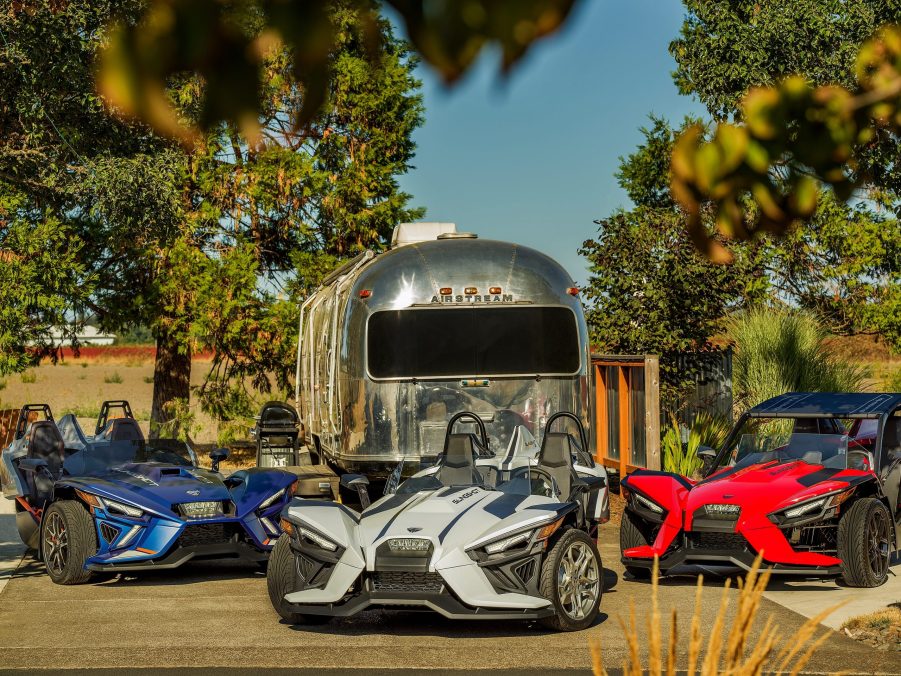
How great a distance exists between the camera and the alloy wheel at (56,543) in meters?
12.3

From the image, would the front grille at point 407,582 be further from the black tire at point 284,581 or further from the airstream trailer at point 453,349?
the airstream trailer at point 453,349

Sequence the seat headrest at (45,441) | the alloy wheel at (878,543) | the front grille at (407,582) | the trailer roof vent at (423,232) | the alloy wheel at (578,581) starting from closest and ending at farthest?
1. the front grille at (407,582)
2. the alloy wheel at (578,581)
3. the alloy wheel at (878,543)
4. the seat headrest at (45,441)
5. the trailer roof vent at (423,232)

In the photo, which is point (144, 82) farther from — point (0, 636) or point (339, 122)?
point (339, 122)

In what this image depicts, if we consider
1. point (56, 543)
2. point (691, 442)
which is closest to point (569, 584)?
point (56, 543)

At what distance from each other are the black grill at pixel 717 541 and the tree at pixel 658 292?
9599 millimetres

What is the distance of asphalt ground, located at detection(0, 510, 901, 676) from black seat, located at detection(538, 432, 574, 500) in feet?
3.45

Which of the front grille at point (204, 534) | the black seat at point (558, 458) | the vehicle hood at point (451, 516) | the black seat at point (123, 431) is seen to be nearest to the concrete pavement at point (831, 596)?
the black seat at point (558, 458)

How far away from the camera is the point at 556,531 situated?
9.84 meters

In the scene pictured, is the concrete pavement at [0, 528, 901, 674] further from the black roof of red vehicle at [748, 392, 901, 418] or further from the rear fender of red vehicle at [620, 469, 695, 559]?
the black roof of red vehicle at [748, 392, 901, 418]

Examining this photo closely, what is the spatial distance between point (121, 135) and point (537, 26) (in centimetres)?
1831

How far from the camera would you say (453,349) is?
15508mm

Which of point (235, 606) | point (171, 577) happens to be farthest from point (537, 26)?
point (171, 577)

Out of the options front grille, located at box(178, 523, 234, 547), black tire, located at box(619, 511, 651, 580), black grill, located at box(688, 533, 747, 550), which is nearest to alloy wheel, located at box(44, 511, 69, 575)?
front grille, located at box(178, 523, 234, 547)

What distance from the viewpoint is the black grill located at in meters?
11.3
